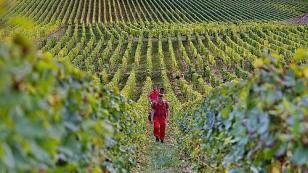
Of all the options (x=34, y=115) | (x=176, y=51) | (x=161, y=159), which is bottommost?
(x=176, y=51)

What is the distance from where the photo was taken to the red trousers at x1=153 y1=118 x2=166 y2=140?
16.3 meters

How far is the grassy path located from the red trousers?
0.25 metres

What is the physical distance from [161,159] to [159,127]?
10.7 feet

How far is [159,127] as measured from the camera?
54.1ft

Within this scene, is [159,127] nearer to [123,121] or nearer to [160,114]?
[160,114]

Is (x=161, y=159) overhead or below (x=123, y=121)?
below

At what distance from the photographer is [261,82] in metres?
4.71

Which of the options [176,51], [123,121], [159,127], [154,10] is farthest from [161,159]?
[154,10]

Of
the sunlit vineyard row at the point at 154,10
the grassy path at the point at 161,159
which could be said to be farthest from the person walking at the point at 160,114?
the sunlit vineyard row at the point at 154,10

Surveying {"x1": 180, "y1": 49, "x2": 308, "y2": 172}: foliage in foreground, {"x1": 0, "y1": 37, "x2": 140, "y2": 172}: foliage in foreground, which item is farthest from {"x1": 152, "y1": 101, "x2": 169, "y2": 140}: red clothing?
{"x1": 0, "y1": 37, "x2": 140, "y2": 172}: foliage in foreground

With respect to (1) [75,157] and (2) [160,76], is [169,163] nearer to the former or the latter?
(1) [75,157]

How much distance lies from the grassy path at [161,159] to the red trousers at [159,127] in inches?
10.0

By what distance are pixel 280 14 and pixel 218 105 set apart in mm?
61370

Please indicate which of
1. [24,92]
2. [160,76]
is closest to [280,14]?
[160,76]
